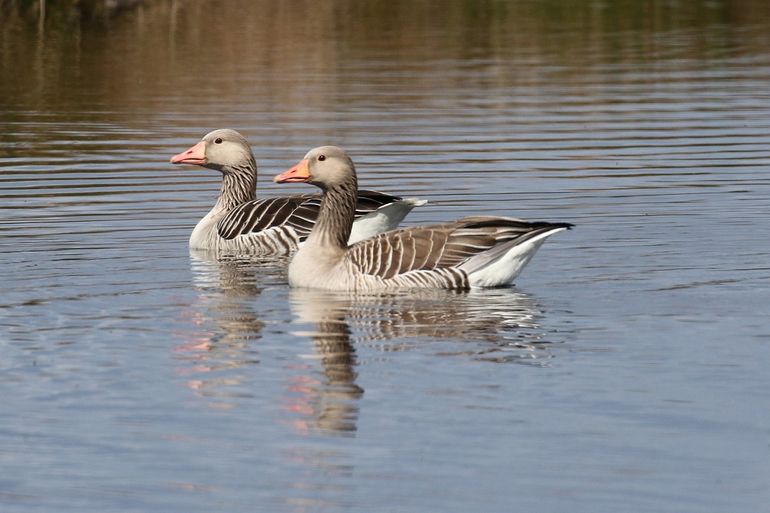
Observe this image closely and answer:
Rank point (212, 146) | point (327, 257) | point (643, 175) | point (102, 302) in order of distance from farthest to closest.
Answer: point (643, 175) → point (212, 146) → point (327, 257) → point (102, 302)

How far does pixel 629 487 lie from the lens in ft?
31.2

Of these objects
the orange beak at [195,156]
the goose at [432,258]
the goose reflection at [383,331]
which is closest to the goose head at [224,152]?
the orange beak at [195,156]

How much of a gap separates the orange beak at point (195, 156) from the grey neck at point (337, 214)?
4003 millimetres

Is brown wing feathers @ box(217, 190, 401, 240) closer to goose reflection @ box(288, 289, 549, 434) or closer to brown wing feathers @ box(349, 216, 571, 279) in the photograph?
goose reflection @ box(288, 289, 549, 434)

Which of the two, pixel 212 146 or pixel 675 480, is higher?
pixel 212 146

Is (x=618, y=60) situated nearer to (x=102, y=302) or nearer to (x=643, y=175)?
(x=643, y=175)

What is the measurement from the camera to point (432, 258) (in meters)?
15.8

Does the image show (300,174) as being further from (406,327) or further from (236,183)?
(236,183)

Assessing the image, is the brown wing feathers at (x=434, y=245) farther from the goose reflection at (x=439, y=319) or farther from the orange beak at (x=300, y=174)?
the orange beak at (x=300, y=174)

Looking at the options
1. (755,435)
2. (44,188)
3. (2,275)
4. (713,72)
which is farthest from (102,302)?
(713,72)

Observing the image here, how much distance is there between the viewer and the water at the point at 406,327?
988cm

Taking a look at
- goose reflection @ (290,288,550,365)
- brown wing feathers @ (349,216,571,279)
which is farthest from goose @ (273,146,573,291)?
goose reflection @ (290,288,550,365)

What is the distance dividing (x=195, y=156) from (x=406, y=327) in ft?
25.3

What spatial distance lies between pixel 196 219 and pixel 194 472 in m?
12.3
